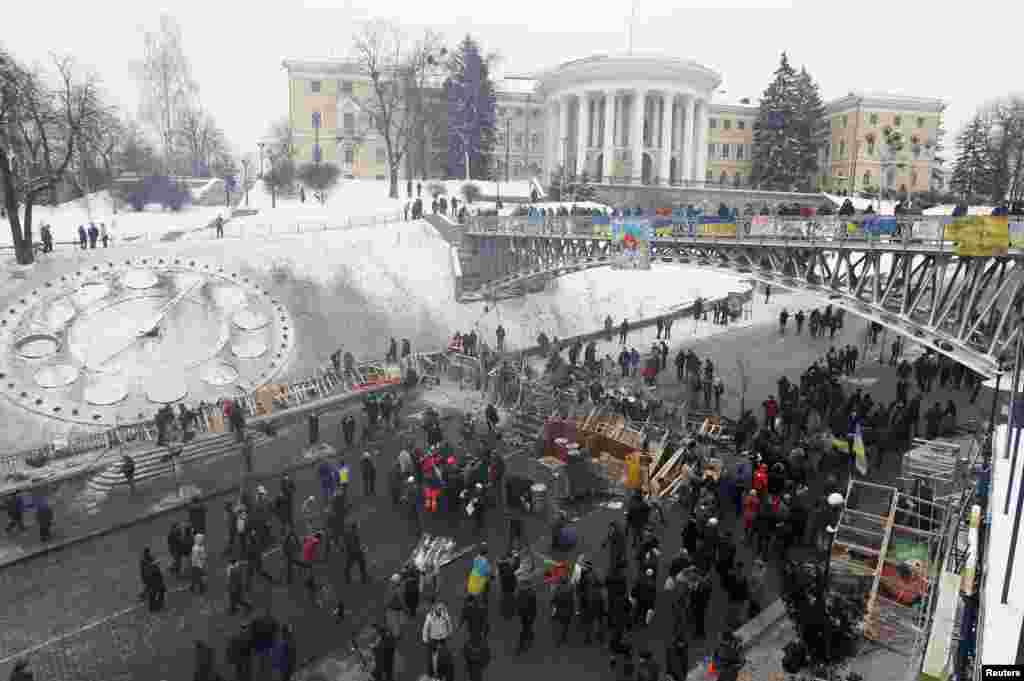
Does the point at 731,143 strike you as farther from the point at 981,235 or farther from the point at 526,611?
the point at 526,611

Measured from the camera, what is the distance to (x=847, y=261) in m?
20.4

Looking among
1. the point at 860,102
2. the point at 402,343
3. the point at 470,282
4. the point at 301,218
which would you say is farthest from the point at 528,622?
the point at 860,102

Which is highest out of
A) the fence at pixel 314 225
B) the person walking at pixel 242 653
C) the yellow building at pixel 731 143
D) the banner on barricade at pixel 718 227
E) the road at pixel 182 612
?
the yellow building at pixel 731 143

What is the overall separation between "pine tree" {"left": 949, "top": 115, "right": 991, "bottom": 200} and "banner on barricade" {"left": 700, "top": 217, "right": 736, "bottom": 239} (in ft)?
141

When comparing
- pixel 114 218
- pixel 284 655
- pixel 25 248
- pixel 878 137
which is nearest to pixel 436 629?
pixel 284 655

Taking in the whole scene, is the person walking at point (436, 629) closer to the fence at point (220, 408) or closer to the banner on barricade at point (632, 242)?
the fence at point (220, 408)

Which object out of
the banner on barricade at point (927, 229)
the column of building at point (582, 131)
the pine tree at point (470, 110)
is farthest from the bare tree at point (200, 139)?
the banner on barricade at point (927, 229)

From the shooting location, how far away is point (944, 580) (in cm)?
893

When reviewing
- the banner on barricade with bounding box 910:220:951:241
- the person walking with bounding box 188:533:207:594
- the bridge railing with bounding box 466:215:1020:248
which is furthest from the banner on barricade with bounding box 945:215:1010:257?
the person walking with bounding box 188:533:207:594

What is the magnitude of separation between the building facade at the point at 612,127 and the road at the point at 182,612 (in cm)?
4439

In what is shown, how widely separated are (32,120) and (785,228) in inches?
1212

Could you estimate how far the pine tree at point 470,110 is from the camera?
59.6 m

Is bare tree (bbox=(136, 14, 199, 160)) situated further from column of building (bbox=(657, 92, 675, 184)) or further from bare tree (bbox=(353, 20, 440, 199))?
column of building (bbox=(657, 92, 675, 184))

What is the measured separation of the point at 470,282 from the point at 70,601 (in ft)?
82.4
